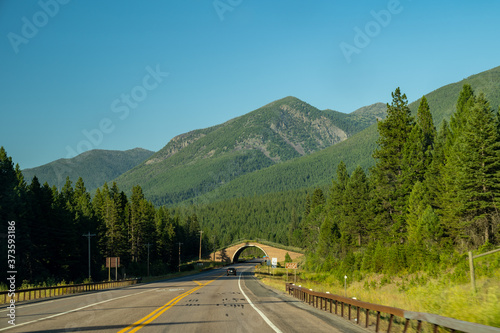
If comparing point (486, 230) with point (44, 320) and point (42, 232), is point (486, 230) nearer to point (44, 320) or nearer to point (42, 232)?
point (44, 320)

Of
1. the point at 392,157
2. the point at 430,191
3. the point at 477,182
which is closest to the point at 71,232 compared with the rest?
the point at 392,157

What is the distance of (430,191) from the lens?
49500 millimetres

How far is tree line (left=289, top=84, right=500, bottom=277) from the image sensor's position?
40812 mm

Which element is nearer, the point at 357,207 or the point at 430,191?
the point at 430,191

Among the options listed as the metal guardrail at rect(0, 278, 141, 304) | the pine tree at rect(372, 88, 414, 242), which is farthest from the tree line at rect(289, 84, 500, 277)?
Result: the metal guardrail at rect(0, 278, 141, 304)

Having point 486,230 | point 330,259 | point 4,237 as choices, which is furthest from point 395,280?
point 4,237

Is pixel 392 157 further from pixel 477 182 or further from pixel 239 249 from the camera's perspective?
pixel 239 249

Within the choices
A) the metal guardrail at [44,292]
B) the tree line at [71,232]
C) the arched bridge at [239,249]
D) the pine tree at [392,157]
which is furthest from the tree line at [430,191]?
the arched bridge at [239,249]

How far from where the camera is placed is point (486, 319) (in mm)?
8773

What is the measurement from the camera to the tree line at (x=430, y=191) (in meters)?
40.8

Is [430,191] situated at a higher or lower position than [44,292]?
higher

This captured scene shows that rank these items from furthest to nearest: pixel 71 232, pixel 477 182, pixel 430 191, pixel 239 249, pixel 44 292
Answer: pixel 239 249, pixel 71 232, pixel 430 191, pixel 477 182, pixel 44 292

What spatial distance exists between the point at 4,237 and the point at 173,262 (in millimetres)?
68712

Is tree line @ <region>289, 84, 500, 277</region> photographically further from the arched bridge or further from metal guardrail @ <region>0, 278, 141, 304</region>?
the arched bridge
